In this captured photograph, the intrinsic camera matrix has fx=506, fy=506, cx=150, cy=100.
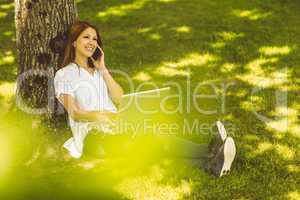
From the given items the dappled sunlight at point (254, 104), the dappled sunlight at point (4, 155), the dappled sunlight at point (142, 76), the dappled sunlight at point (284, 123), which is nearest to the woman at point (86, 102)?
the dappled sunlight at point (4, 155)

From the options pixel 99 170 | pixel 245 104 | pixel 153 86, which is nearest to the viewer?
pixel 99 170

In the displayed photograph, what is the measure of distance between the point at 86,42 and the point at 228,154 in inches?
81.0

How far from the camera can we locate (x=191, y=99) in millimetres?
7797

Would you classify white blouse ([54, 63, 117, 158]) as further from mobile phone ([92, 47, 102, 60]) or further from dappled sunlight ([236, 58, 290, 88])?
dappled sunlight ([236, 58, 290, 88])

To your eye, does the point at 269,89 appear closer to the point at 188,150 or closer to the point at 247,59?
the point at 247,59

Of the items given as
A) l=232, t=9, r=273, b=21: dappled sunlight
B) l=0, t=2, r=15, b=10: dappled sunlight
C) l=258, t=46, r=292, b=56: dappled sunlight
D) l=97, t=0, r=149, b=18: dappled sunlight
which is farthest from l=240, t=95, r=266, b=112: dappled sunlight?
l=0, t=2, r=15, b=10: dappled sunlight

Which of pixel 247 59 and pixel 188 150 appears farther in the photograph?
pixel 247 59

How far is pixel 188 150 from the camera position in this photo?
5.99 metres

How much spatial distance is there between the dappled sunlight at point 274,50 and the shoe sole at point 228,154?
3648 millimetres

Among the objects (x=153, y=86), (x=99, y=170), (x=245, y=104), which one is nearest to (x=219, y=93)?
(x=245, y=104)

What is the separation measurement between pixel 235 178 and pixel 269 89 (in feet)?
8.16

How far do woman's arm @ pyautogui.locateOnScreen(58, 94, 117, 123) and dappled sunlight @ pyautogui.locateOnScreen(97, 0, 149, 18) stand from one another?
17.1ft

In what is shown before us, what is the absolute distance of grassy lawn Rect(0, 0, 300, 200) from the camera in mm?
5793

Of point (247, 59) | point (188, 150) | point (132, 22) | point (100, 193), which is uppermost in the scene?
point (132, 22)
